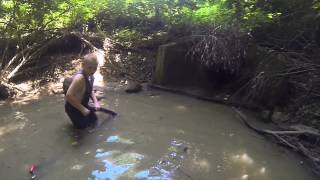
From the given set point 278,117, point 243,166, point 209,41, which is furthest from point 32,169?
point 209,41

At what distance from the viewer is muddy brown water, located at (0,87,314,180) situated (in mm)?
5582

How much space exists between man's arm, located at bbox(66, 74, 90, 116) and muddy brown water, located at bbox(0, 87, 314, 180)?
52 centimetres

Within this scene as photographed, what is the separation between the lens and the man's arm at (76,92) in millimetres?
6484

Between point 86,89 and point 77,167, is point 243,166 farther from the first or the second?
point 86,89

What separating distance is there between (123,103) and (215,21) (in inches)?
107

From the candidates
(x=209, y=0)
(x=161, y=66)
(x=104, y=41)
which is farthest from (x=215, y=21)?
(x=104, y=41)

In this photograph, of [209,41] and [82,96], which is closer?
[82,96]

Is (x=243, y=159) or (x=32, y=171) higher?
(x=243, y=159)

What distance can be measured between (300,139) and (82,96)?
3620mm

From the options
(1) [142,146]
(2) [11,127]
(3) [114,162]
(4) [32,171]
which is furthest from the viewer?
(2) [11,127]

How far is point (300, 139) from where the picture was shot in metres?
6.71

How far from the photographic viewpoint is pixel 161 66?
9.70 metres

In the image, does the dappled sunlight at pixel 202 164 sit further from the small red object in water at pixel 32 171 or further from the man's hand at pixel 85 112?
the small red object in water at pixel 32 171

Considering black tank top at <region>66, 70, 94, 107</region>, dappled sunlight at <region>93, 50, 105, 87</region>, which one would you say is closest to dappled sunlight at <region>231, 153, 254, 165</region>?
black tank top at <region>66, 70, 94, 107</region>
